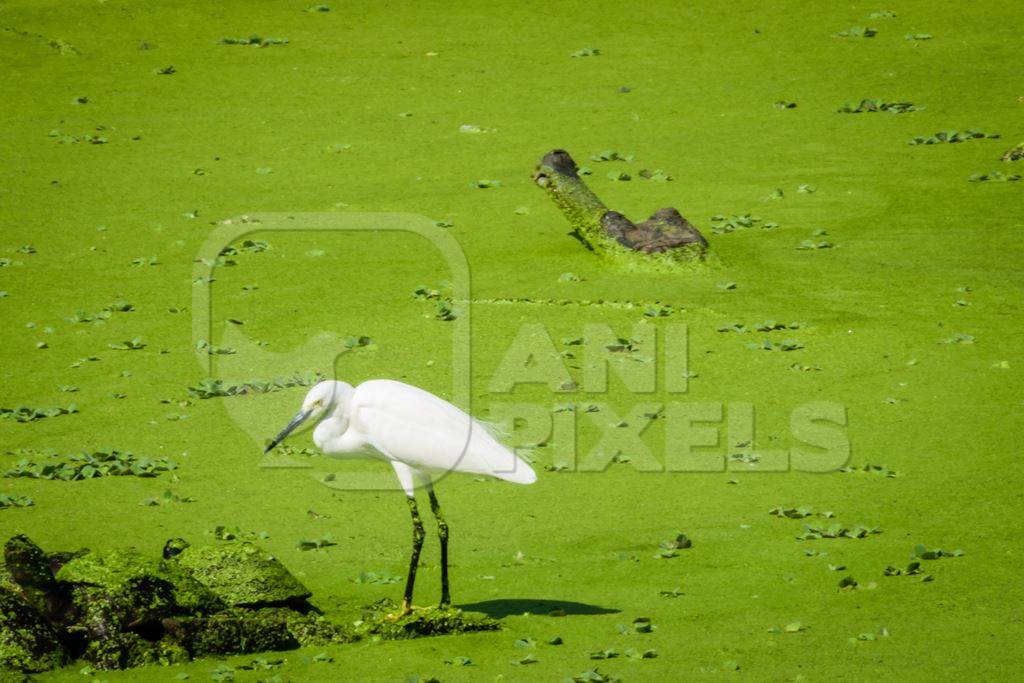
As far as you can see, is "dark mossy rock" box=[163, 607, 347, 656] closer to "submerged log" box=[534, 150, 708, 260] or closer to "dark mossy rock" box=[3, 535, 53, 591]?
"dark mossy rock" box=[3, 535, 53, 591]

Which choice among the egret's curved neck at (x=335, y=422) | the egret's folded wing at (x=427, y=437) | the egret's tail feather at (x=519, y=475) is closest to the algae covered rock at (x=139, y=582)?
the egret's curved neck at (x=335, y=422)

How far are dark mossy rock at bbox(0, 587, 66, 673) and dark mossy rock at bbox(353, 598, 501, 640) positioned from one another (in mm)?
954

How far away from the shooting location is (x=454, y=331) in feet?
24.0

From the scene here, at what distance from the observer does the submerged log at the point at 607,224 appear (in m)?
7.96

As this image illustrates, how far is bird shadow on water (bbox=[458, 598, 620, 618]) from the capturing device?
4727mm

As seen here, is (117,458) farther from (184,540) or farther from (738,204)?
(738,204)

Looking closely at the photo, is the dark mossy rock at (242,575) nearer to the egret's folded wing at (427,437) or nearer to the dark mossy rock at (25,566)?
the dark mossy rock at (25,566)

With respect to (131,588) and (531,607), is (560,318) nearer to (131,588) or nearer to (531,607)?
(531,607)

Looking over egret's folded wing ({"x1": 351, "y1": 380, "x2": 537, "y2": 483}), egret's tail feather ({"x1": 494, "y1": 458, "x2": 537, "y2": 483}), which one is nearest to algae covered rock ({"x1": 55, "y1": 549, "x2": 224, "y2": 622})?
egret's folded wing ({"x1": 351, "y1": 380, "x2": 537, "y2": 483})

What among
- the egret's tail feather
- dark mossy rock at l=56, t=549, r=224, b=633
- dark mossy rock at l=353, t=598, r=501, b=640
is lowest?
dark mossy rock at l=353, t=598, r=501, b=640

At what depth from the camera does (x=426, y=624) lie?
450 cm

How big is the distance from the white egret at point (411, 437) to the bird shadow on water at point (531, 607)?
0.49ft

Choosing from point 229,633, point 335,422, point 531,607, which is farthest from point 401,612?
point 335,422

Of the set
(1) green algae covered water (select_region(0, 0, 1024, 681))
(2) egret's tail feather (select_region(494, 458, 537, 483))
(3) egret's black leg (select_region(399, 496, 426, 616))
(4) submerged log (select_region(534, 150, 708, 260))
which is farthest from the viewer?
(4) submerged log (select_region(534, 150, 708, 260))
